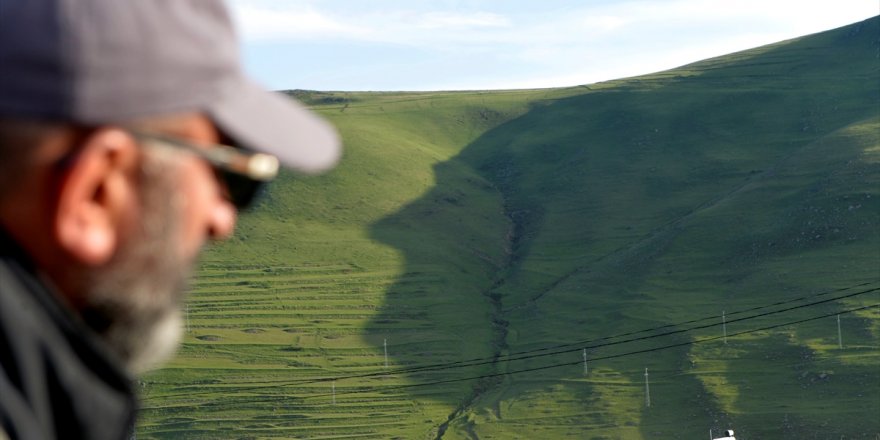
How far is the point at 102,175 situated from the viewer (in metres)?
1.38

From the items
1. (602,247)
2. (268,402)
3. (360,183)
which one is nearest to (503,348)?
(268,402)

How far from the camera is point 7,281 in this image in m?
1.39

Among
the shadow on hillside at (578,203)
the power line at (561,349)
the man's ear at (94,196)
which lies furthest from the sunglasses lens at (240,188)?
the power line at (561,349)

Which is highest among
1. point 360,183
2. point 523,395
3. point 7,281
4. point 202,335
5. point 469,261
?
point 360,183

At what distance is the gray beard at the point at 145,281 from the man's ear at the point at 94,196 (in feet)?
0.11

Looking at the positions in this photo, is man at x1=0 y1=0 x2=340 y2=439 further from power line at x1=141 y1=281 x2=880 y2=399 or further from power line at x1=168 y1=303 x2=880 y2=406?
power line at x1=141 y1=281 x2=880 y2=399

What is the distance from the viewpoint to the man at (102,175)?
54.3 inches

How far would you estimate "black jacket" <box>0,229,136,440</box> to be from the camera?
1.38 m

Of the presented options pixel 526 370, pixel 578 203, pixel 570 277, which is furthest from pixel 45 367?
pixel 578 203

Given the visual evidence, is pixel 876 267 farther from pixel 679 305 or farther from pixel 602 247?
pixel 602 247

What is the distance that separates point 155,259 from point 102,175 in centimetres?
15

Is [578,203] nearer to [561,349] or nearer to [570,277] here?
[570,277]

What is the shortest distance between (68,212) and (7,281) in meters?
0.11

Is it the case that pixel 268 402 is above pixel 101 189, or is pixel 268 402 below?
above
